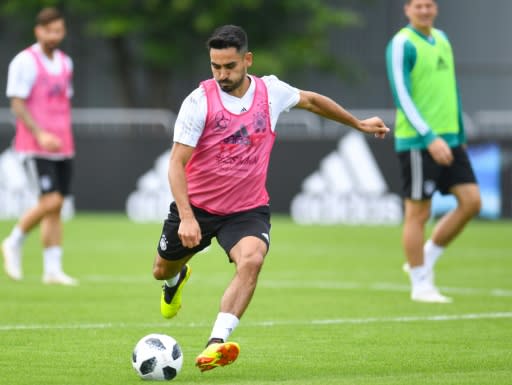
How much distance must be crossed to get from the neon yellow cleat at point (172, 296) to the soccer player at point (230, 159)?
0.65 metres

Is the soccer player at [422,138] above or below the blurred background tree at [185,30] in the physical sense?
above

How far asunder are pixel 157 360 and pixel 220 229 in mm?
1295

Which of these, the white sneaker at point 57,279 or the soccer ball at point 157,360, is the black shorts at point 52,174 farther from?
the soccer ball at point 157,360

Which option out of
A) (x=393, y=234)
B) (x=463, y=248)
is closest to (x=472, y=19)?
(x=393, y=234)

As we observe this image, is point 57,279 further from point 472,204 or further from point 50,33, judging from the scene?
point 472,204

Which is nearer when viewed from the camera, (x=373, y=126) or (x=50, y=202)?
(x=373, y=126)

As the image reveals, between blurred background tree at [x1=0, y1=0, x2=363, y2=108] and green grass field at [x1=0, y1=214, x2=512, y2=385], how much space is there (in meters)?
13.3

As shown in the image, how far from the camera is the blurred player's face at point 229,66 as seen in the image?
792 centimetres

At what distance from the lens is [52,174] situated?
12.9 meters

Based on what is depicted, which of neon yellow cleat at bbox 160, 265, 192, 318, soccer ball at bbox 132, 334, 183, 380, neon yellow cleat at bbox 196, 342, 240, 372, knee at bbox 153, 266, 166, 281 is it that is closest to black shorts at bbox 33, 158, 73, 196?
neon yellow cleat at bbox 160, 265, 192, 318

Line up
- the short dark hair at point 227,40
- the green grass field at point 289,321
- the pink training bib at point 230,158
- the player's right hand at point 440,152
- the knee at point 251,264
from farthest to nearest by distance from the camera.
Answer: the player's right hand at point 440,152
the pink training bib at point 230,158
the short dark hair at point 227,40
the knee at point 251,264
the green grass field at point 289,321

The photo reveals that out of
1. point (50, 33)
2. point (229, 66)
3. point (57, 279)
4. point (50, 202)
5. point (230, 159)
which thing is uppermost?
point (229, 66)

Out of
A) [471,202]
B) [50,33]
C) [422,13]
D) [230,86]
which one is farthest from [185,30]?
[230,86]

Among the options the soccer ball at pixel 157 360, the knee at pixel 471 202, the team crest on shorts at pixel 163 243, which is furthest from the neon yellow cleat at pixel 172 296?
the knee at pixel 471 202
